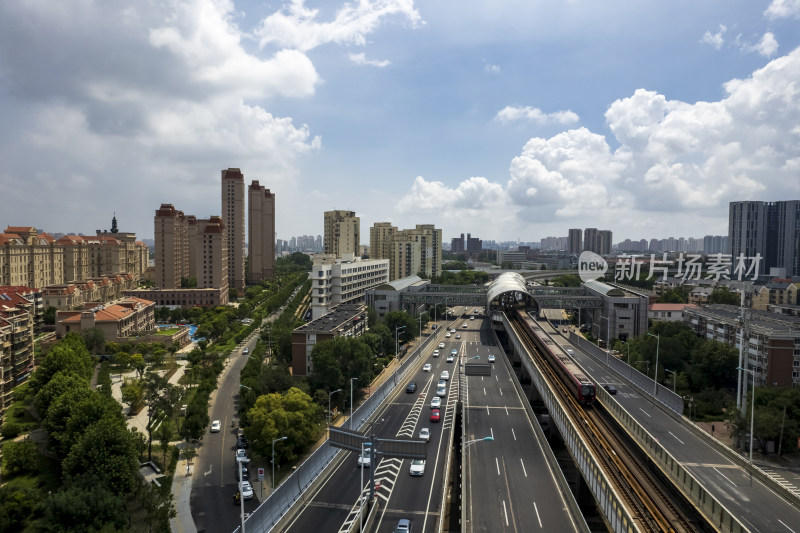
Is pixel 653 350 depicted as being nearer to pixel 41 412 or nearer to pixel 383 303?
pixel 383 303

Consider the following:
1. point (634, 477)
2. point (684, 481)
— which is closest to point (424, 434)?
point (634, 477)

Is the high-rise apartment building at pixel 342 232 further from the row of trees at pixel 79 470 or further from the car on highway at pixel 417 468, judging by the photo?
the car on highway at pixel 417 468

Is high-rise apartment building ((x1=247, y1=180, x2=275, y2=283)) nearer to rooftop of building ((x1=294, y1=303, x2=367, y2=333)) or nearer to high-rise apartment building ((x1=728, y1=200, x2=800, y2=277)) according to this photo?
rooftop of building ((x1=294, y1=303, x2=367, y2=333))

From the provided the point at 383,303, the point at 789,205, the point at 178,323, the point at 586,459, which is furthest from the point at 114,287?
the point at 789,205

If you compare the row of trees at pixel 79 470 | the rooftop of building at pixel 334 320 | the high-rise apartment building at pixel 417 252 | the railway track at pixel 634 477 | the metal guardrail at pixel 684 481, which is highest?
the high-rise apartment building at pixel 417 252

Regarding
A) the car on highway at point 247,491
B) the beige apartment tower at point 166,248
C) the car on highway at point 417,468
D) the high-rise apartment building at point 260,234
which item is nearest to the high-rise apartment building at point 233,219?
the high-rise apartment building at point 260,234

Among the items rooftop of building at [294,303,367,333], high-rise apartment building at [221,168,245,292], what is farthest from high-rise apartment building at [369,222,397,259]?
rooftop of building at [294,303,367,333]
